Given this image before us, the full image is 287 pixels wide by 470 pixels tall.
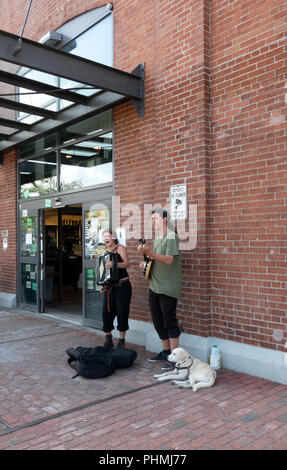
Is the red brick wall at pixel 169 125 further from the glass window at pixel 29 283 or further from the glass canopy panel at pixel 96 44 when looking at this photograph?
the glass window at pixel 29 283

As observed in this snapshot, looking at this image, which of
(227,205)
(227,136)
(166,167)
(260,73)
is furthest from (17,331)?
(260,73)

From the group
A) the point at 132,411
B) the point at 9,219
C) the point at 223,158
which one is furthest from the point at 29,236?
the point at 132,411

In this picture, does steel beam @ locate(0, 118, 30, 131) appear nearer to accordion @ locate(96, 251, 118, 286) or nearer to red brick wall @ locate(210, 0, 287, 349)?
accordion @ locate(96, 251, 118, 286)

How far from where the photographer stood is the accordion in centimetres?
555

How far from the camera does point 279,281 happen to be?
441 centimetres

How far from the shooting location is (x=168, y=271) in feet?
16.3

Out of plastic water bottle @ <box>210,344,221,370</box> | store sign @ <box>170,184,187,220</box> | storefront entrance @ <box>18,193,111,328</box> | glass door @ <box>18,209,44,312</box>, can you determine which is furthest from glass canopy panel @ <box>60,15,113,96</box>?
plastic water bottle @ <box>210,344,221,370</box>

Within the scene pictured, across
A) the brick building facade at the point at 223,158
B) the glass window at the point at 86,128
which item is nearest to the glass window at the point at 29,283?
the glass window at the point at 86,128

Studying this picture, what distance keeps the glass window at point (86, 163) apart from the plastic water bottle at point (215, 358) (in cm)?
342

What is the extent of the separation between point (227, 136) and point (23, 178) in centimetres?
615

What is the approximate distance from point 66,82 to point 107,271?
432 centimetres

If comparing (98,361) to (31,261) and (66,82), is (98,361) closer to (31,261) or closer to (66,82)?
(31,261)

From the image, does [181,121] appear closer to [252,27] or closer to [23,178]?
[252,27]

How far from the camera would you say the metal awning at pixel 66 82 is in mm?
5043
